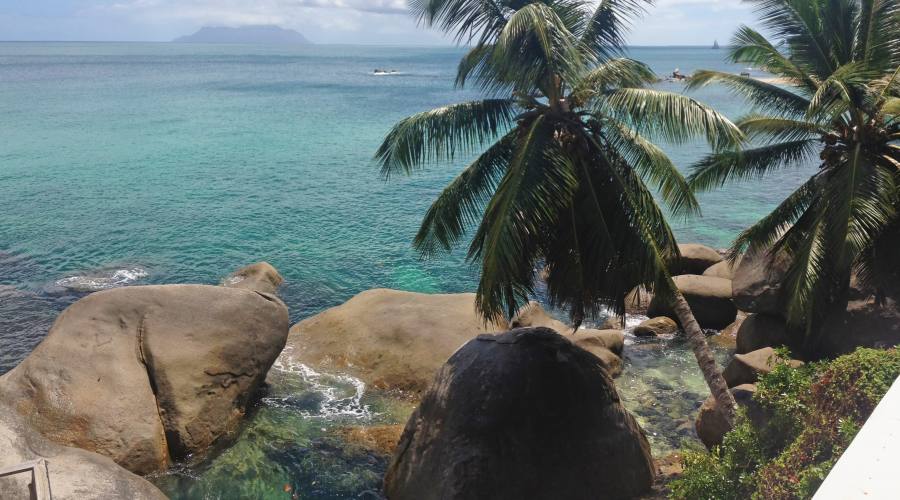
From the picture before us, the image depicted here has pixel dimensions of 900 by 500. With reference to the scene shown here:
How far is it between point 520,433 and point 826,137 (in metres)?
8.30

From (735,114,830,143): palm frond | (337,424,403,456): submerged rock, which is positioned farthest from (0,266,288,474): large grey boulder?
(735,114,830,143): palm frond

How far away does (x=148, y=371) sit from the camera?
1417cm

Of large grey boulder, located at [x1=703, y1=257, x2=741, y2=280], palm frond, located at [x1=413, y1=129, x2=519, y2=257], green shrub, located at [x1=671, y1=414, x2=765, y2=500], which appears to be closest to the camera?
green shrub, located at [x1=671, y1=414, x2=765, y2=500]

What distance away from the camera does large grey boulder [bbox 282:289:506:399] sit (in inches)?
666

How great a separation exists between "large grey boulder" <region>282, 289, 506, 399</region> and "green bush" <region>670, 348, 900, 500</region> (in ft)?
24.6

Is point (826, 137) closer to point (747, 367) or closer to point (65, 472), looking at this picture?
point (747, 367)

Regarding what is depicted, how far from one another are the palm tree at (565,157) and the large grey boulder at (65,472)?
601cm

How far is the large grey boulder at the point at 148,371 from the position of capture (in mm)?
13109

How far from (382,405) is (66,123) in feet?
175

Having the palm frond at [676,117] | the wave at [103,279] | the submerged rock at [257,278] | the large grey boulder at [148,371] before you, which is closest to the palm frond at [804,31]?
the palm frond at [676,117]

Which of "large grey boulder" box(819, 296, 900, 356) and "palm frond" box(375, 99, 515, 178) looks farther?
"large grey boulder" box(819, 296, 900, 356)

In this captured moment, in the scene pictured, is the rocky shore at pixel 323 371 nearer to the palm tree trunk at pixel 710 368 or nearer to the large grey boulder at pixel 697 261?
the palm tree trunk at pixel 710 368

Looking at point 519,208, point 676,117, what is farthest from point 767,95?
point 519,208

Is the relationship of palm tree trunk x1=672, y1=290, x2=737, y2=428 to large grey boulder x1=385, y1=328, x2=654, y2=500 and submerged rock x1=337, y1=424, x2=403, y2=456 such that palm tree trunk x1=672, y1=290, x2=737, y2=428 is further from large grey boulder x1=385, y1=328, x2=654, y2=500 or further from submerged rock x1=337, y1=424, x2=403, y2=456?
submerged rock x1=337, y1=424, x2=403, y2=456
